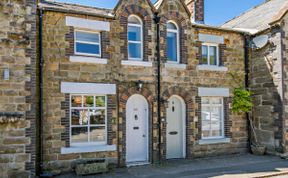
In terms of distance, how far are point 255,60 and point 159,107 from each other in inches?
222

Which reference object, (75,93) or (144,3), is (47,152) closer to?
(75,93)

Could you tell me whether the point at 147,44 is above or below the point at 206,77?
above

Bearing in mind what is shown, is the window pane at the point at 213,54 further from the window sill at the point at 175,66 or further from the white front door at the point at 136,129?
the white front door at the point at 136,129

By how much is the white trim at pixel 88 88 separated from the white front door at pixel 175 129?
2767 millimetres

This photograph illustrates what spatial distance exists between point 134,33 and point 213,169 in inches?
239

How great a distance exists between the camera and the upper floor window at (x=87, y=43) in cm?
984

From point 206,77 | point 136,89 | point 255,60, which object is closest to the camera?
point 136,89

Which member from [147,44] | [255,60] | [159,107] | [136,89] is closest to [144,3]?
[147,44]

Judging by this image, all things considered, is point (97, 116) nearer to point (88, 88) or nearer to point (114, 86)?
point (88, 88)

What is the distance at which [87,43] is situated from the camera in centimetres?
998

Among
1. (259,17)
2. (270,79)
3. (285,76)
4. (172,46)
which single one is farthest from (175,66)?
(259,17)

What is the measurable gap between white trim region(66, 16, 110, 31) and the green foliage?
6705mm

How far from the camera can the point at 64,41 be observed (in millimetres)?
9438

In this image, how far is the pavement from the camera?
885 centimetres
